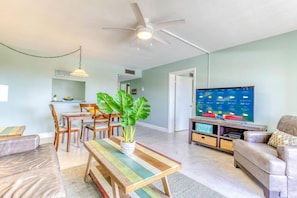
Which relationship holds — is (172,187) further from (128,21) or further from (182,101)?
(182,101)

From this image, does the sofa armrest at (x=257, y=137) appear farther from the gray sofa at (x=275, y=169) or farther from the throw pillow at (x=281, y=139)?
the gray sofa at (x=275, y=169)

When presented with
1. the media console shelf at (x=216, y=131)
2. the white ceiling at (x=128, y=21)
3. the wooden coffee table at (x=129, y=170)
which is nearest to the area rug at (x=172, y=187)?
the wooden coffee table at (x=129, y=170)

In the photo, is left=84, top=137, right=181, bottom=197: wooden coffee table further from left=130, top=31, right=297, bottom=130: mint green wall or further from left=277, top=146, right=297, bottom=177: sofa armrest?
left=130, top=31, right=297, bottom=130: mint green wall

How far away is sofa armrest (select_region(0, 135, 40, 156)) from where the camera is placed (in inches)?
64.7

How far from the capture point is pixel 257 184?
1892 millimetres

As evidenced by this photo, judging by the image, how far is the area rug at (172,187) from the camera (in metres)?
1.66

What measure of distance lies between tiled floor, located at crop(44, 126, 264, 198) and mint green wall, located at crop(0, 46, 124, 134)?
145 centimetres

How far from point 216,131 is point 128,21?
111 inches

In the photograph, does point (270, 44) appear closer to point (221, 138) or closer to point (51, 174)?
point (221, 138)

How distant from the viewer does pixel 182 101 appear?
5246mm

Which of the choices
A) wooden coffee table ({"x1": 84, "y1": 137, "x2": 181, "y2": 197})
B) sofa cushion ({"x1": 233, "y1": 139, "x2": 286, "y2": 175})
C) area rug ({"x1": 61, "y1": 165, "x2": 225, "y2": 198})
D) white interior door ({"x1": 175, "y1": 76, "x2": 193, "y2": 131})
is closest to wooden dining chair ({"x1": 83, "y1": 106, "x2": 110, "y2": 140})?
area rug ({"x1": 61, "y1": 165, "x2": 225, "y2": 198})

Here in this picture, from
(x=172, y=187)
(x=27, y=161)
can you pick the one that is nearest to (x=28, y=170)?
(x=27, y=161)

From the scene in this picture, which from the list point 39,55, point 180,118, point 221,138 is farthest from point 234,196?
point 39,55

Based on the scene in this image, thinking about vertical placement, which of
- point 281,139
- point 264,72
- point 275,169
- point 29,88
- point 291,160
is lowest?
point 275,169
